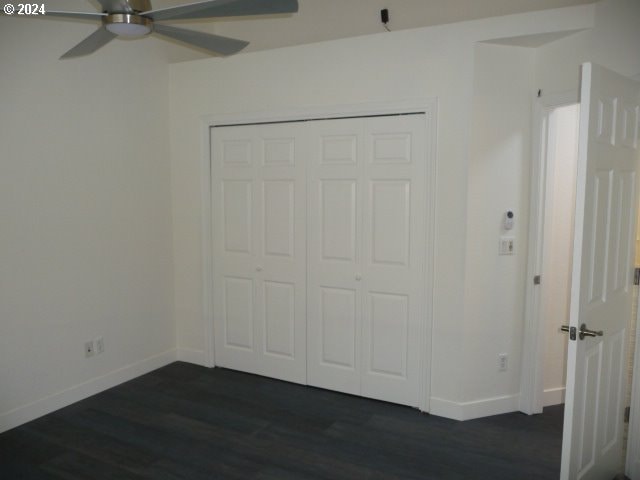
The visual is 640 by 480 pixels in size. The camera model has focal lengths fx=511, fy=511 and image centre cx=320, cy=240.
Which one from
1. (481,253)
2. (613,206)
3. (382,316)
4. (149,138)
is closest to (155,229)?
(149,138)

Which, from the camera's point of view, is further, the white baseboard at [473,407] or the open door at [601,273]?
the white baseboard at [473,407]

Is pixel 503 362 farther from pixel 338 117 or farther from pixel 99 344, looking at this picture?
pixel 99 344

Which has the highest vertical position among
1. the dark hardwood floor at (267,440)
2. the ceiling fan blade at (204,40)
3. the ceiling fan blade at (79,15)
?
the ceiling fan blade at (204,40)

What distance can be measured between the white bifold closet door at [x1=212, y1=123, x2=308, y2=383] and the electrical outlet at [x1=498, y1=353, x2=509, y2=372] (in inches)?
55.5

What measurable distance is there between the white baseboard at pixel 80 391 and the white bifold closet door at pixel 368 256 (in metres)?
1.35

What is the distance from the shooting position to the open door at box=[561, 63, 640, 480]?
2.15 m

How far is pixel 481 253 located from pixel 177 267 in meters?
2.54

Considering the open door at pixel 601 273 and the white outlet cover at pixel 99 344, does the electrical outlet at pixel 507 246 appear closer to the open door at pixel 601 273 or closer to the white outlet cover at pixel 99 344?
the open door at pixel 601 273

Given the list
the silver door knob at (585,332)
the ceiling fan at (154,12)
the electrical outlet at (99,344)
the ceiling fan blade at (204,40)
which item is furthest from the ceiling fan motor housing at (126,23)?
the electrical outlet at (99,344)

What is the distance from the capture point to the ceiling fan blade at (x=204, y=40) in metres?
2.28

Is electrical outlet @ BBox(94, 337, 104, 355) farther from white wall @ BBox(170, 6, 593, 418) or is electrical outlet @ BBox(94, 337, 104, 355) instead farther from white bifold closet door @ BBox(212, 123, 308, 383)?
white wall @ BBox(170, 6, 593, 418)

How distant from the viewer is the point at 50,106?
3.33 meters

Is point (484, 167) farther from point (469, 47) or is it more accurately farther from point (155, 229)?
point (155, 229)

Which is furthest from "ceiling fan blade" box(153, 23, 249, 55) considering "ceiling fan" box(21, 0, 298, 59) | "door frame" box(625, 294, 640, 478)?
"door frame" box(625, 294, 640, 478)
